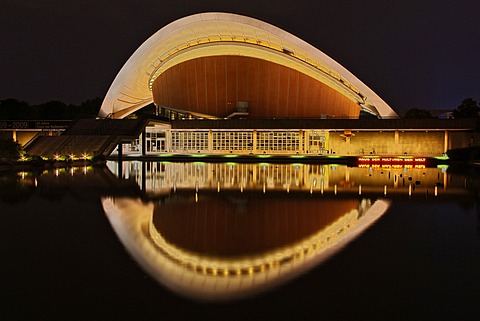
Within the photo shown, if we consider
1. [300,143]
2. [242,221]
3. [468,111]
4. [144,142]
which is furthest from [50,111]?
[242,221]

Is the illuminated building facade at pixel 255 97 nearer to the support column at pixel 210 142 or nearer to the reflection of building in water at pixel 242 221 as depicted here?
the support column at pixel 210 142

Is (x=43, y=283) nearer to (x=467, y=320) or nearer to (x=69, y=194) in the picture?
(x=467, y=320)

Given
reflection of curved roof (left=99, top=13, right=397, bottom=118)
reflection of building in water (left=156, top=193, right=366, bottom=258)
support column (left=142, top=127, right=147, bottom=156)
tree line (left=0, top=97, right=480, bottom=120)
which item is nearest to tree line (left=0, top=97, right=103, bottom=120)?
tree line (left=0, top=97, right=480, bottom=120)

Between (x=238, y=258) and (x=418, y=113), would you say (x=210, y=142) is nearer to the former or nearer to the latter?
(x=238, y=258)

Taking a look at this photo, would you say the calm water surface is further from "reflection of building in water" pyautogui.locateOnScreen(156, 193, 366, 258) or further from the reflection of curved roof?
the reflection of curved roof

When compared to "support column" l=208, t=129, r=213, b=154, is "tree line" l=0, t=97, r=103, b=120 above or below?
above

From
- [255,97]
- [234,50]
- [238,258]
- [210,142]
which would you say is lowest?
[238,258]

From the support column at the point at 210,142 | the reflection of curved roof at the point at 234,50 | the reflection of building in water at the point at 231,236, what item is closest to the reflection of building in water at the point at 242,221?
the reflection of building in water at the point at 231,236

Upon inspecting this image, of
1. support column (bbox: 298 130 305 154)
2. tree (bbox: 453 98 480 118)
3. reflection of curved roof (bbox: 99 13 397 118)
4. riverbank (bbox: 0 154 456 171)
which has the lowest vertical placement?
riverbank (bbox: 0 154 456 171)

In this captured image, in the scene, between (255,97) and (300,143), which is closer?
(300,143)
